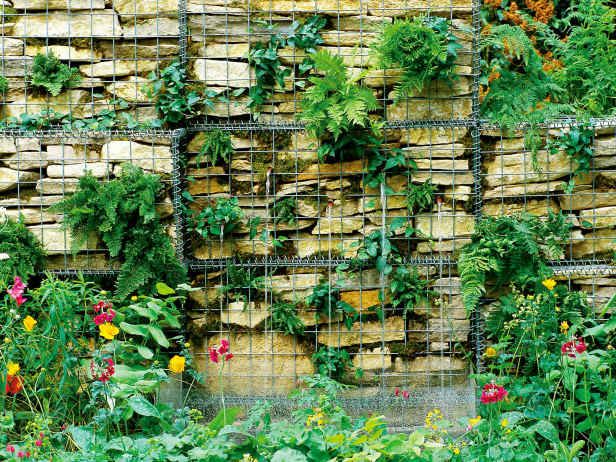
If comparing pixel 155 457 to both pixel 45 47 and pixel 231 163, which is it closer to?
pixel 231 163

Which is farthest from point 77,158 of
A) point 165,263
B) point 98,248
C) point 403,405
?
point 403,405

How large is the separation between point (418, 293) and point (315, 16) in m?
2.00

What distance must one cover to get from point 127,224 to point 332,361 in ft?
5.27

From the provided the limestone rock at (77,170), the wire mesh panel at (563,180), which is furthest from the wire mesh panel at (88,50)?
the wire mesh panel at (563,180)

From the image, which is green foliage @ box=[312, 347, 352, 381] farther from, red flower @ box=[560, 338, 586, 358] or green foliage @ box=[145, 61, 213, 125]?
green foliage @ box=[145, 61, 213, 125]

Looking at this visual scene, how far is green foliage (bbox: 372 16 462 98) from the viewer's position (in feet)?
14.8

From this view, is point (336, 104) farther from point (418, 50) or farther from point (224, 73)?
point (224, 73)

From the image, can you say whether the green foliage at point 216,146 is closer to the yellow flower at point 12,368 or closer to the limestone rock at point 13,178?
the limestone rock at point 13,178

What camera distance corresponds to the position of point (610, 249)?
4.81 meters

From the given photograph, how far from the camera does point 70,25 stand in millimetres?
4852

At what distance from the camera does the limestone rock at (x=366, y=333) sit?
4.80 m

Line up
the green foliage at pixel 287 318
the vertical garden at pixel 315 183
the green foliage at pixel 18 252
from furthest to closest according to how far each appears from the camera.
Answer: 1. the green foliage at pixel 287 318
2. the vertical garden at pixel 315 183
3. the green foliage at pixel 18 252

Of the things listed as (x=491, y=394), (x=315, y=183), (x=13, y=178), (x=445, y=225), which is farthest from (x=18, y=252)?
(x=491, y=394)

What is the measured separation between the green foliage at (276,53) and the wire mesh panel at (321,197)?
30 cm
